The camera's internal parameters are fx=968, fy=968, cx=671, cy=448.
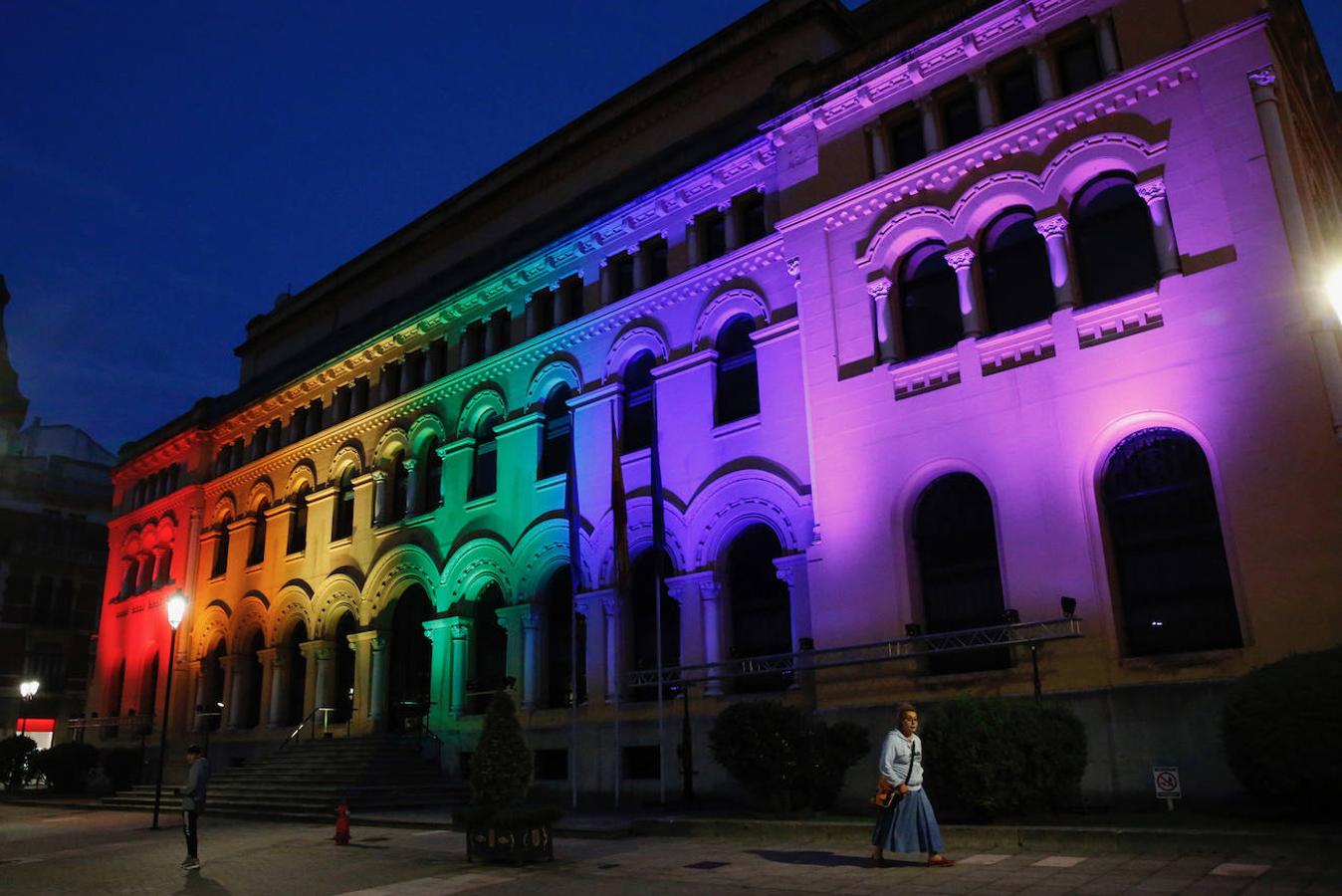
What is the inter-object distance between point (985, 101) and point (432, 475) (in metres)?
18.7

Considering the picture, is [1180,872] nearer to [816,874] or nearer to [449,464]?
[816,874]

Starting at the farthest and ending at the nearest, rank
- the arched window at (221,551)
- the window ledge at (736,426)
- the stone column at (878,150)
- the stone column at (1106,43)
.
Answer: the arched window at (221,551) → the window ledge at (736,426) → the stone column at (878,150) → the stone column at (1106,43)

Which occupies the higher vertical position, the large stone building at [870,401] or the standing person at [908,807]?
the large stone building at [870,401]

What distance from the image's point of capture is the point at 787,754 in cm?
1546

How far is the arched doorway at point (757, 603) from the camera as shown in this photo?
798 inches

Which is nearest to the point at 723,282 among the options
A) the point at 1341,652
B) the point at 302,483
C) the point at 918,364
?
the point at 918,364

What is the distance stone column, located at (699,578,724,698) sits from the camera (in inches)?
811

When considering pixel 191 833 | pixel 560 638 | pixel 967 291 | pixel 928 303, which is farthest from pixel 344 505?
pixel 967 291

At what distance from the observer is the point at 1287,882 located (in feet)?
28.9

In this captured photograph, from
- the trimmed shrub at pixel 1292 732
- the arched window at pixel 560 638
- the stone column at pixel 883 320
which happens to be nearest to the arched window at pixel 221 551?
the arched window at pixel 560 638

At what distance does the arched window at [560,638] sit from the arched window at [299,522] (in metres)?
12.9

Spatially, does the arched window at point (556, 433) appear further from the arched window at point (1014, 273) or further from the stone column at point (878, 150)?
the arched window at point (1014, 273)

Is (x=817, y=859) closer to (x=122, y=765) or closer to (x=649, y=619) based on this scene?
(x=649, y=619)

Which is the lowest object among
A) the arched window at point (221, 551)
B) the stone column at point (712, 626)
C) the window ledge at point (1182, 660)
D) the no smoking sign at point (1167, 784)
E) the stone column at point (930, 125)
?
the no smoking sign at point (1167, 784)
